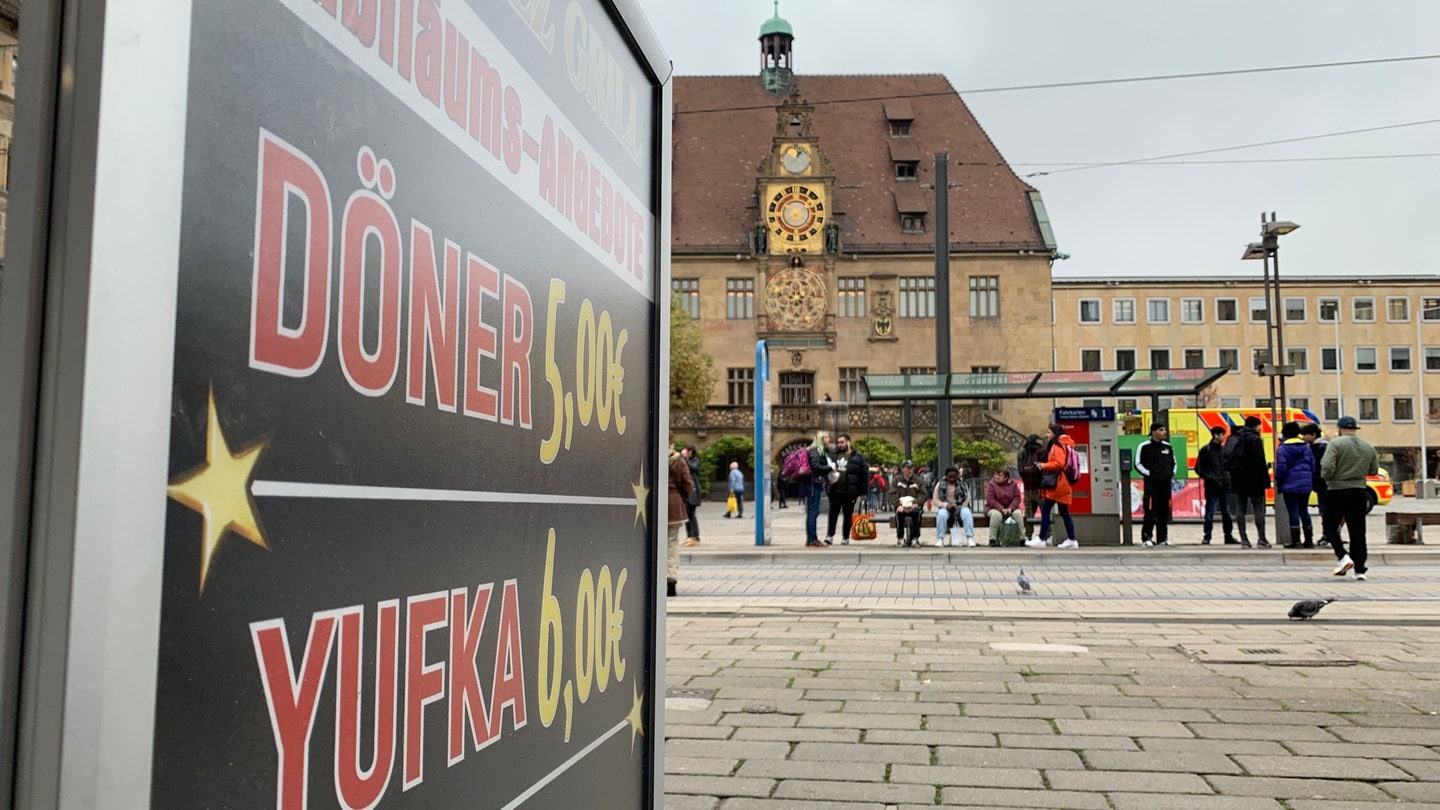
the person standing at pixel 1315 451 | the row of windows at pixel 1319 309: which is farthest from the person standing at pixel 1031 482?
the row of windows at pixel 1319 309

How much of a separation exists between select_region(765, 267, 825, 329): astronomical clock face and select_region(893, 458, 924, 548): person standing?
35482mm

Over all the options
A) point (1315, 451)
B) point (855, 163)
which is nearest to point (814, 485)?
point (1315, 451)

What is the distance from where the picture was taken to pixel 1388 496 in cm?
3550

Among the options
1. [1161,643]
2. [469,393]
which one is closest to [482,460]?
[469,393]

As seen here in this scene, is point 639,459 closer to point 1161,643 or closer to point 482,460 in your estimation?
point 482,460

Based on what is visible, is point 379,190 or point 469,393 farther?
point 469,393

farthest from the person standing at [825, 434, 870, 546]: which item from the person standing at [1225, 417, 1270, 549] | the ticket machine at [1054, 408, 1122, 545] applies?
the person standing at [1225, 417, 1270, 549]

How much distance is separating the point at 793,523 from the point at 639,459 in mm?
28671

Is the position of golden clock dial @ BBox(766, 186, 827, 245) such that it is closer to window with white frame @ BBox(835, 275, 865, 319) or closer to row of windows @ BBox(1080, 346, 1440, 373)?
window with white frame @ BBox(835, 275, 865, 319)

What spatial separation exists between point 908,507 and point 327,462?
59.5 feet

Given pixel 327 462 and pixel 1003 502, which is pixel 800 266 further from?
pixel 327 462

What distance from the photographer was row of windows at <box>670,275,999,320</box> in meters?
54.7

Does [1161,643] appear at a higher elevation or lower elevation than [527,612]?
lower

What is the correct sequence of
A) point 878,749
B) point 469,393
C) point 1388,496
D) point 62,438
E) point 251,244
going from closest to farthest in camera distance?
point 62,438 < point 251,244 < point 469,393 < point 878,749 < point 1388,496
